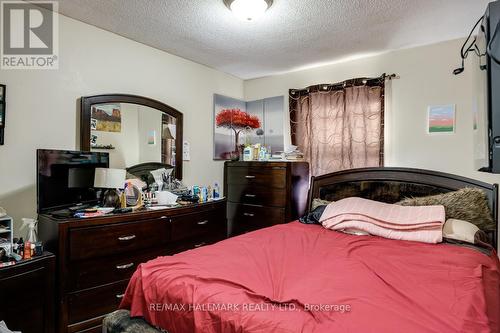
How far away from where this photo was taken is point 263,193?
316 centimetres

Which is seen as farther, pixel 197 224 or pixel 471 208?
pixel 197 224

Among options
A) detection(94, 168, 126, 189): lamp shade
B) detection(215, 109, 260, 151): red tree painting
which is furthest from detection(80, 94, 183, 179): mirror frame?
detection(215, 109, 260, 151): red tree painting

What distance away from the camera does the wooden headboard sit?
2311mm

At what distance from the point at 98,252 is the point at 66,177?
607 millimetres

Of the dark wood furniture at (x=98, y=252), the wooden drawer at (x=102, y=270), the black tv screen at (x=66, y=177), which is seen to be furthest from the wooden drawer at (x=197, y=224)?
the black tv screen at (x=66, y=177)

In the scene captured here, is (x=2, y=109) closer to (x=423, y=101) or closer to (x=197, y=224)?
(x=197, y=224)

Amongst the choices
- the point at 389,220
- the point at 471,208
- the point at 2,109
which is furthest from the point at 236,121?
the point at 471,208

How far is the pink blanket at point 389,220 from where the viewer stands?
198 centimetres

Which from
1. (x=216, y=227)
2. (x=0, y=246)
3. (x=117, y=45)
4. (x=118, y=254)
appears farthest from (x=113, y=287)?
(x=117, y=45)

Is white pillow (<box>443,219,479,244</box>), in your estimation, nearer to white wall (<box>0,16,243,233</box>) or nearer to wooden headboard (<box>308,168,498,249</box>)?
wooden headboard (<box>308,168,498,249</box>)

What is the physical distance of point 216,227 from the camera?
288 centimetres

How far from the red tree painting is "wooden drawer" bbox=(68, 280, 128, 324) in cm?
211

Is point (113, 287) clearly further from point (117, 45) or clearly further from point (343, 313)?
point (117, 45)

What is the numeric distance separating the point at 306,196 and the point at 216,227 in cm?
108
